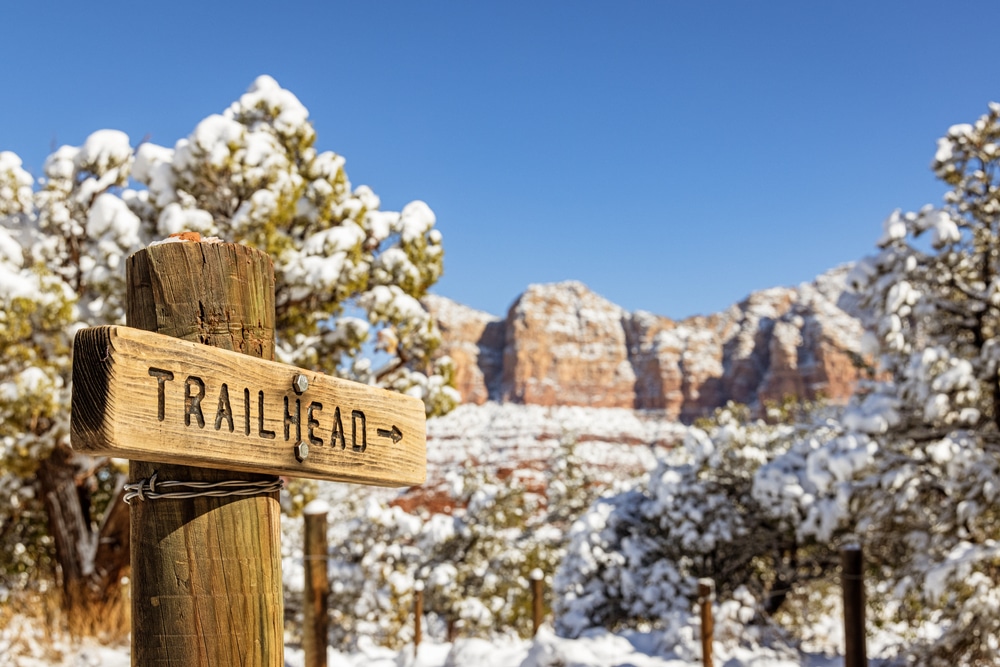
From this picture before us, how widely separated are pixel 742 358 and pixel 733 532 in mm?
90012

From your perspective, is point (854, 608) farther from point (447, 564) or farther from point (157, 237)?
point (447, 564)

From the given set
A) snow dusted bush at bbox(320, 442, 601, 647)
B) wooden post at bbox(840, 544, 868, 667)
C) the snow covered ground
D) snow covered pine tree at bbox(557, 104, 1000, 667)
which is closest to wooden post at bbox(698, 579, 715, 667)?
the snow covered ground

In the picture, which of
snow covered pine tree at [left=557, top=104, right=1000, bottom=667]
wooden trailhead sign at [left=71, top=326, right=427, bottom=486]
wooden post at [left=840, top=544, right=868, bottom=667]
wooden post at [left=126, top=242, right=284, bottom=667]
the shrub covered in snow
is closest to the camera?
wooden trailhead sign at [left=71, top=326, right=427, bottom=486]

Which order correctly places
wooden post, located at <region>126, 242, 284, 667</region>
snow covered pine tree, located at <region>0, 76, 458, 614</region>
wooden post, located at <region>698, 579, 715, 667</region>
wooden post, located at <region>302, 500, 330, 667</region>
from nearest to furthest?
wooden post, located at <region>126, 242, 284, 667</region> → wooden post, located at <region>302, 500, 330, 667</region> → wooden post, located at <region>698, 579, 715, 667</region> → snow covered pine tree, located at <region>0, 76, 458, 614</region>

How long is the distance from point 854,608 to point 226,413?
10.8 ft

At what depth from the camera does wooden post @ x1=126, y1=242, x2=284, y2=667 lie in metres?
1.43

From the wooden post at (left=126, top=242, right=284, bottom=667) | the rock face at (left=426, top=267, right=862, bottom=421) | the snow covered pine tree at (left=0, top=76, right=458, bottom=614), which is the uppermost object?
the rock face at (left=426, top=267, right=862, bottom=421)

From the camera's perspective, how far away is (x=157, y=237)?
6.99 m

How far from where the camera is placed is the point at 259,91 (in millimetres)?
7941

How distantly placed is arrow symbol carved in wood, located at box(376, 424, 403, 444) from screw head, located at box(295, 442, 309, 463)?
0.25 meters

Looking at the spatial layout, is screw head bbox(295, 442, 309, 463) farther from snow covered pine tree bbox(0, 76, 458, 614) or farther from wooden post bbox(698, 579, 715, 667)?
snow covered pine tree bbox(0, 76, 458, 614)

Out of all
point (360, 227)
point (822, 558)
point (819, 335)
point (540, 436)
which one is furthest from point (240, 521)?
point (819, 335)

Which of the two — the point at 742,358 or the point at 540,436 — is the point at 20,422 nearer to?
the point at 540,436

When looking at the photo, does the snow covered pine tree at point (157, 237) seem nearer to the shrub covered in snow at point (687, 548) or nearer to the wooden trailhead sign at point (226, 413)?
the shrub covered in snow at point (687, 548)
